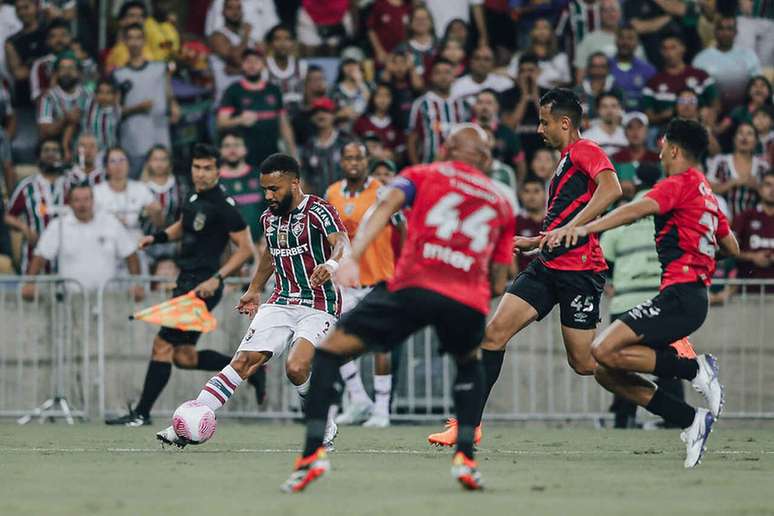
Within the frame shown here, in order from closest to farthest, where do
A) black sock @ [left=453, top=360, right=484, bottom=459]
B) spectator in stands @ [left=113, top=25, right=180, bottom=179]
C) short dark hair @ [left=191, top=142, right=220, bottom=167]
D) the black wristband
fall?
black sock @ [left=453, top=360, right=484, bottom=459]
the black wristband
short dark hair @ [left=191, top=142, right=220, bottom=167]
spectator in stands @ [left=113, top=25, right=180, bottom=179]

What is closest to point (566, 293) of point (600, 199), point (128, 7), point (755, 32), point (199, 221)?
point (600, 199)

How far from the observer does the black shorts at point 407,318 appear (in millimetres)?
8039

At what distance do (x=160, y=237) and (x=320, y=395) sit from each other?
20.6 feet

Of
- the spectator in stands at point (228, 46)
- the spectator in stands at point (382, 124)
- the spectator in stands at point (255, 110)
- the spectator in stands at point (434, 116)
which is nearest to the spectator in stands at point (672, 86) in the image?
the spectator in stands at point (434, 116)

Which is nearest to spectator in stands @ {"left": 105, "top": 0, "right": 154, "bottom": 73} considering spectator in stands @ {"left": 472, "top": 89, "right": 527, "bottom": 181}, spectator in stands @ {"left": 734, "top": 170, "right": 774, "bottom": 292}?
spectator in stands @ {"left": 472, "top": 89, "right": 527, "bottom": 181}

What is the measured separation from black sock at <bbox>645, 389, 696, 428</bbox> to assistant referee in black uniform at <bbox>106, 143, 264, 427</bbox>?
4.77 m

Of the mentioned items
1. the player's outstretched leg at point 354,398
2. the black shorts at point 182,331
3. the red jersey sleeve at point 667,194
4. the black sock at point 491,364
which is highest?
the red jersey sleeve at point 667,194

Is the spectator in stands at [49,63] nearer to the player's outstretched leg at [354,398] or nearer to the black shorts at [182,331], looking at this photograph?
the black shorts at [182,331]

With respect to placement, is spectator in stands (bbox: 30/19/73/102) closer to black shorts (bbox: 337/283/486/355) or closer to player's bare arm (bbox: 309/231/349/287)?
player's bare arm (bbox: 309/231/349/287)

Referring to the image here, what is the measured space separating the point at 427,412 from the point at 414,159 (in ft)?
11.0

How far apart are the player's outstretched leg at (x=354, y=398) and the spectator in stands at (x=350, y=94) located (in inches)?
161

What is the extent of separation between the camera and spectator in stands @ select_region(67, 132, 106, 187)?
1775 centimetres

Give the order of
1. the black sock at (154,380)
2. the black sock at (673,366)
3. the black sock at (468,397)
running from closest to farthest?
the black sock at (468,397), the black sock at (673,366), the black sock at (154,380)

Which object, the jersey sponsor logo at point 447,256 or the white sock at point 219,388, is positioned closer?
the jersey sponsor logo at point 447,256
